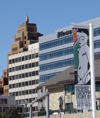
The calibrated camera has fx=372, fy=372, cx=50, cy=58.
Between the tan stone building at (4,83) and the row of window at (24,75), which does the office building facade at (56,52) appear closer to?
the row of window at (24,75)

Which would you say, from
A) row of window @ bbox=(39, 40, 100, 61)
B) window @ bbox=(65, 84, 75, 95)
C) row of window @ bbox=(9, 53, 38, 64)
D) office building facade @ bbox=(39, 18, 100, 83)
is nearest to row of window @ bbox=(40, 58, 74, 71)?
office building facade @ bbox=(39, 18, 100, 83)

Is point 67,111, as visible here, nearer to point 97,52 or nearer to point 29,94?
point 97,52

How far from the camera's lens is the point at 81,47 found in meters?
18.5

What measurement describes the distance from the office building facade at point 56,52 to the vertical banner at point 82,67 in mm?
79827

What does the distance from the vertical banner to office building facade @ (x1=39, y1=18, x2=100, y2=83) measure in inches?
3143

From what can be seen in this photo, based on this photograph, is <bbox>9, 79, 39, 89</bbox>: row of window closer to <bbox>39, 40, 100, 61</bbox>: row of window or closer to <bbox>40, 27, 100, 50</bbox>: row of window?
<bbox>39, 40, 100, 61</bbox>: row of window

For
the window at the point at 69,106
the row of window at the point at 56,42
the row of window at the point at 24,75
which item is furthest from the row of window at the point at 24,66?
the window at the point at 69,106

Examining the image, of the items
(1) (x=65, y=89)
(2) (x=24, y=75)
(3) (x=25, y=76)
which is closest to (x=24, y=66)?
(2) (x=24, y=75)

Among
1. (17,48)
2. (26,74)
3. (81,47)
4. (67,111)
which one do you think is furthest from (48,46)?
(81,47)

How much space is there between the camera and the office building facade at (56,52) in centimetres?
10350

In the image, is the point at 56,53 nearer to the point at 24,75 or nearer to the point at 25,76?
the point at 25,76

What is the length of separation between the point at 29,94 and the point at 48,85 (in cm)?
7105

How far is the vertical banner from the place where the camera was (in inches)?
725

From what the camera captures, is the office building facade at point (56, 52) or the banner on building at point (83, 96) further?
the office building facade at point (56, 52)
